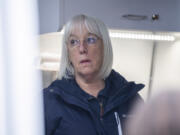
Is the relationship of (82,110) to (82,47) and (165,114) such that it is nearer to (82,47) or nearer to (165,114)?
(82,47)

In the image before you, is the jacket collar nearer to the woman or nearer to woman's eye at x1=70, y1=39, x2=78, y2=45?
the woman

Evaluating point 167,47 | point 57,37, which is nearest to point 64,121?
point 57,37

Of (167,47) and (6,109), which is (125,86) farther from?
(167,47)

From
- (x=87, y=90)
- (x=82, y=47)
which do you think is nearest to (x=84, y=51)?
(x=82, y=47)

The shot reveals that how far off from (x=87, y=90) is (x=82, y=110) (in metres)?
0.10

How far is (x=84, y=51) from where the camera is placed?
0.76 metres

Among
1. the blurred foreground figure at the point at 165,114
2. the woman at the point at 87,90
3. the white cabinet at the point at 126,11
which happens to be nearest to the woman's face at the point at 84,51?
the woman at the point at 87,90

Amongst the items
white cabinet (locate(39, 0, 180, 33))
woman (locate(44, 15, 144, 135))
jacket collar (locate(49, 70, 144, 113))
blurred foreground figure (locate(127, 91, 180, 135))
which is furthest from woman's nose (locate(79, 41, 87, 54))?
blurred foreground figure (locate(127, 91, 180, 135))

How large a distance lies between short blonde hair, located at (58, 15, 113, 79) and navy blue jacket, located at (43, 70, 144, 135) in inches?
2.5

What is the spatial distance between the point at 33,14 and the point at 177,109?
18 cm

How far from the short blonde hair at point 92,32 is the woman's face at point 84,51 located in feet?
0.05

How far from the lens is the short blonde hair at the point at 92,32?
76cm

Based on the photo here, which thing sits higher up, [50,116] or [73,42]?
[73,42]

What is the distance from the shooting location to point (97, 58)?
2.61 ft
